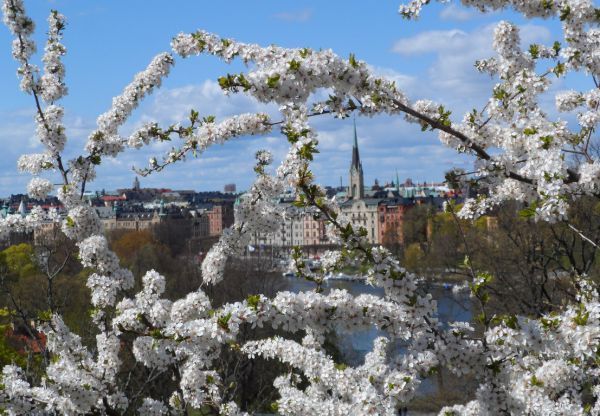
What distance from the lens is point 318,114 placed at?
4062 mm

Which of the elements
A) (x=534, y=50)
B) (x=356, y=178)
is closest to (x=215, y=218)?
(x=356, y=178)

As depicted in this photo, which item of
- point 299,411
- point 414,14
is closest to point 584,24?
point 414,14

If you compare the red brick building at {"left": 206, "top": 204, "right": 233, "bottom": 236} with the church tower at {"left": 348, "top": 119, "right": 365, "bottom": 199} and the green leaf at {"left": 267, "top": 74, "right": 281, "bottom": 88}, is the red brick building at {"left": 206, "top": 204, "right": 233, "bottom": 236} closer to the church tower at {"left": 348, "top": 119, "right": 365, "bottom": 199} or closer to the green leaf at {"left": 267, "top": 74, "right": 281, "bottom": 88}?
the church tower at {"left": 348, "top": 119, "right": 365, "bottom": 199}

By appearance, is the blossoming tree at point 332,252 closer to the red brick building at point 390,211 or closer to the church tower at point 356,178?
the red brick building at point 390,211

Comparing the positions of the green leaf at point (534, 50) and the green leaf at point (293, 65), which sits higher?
the green leaf at point (534, 50)

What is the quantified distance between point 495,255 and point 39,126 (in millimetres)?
21859

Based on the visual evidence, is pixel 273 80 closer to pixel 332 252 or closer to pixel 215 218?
pixel 332 252

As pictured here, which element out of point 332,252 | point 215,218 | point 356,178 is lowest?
point 332,252

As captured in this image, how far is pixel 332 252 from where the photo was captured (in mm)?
4680

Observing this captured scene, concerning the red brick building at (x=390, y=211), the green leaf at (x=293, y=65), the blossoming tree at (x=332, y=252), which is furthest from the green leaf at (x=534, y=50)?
the red brick building at (x=390, y=211)

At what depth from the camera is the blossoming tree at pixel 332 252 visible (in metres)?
A: 3.58

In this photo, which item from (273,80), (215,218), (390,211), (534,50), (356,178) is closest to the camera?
(273,80)

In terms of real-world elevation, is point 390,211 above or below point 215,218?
above

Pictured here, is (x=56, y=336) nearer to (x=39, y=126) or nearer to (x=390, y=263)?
(x=39, y=126)
